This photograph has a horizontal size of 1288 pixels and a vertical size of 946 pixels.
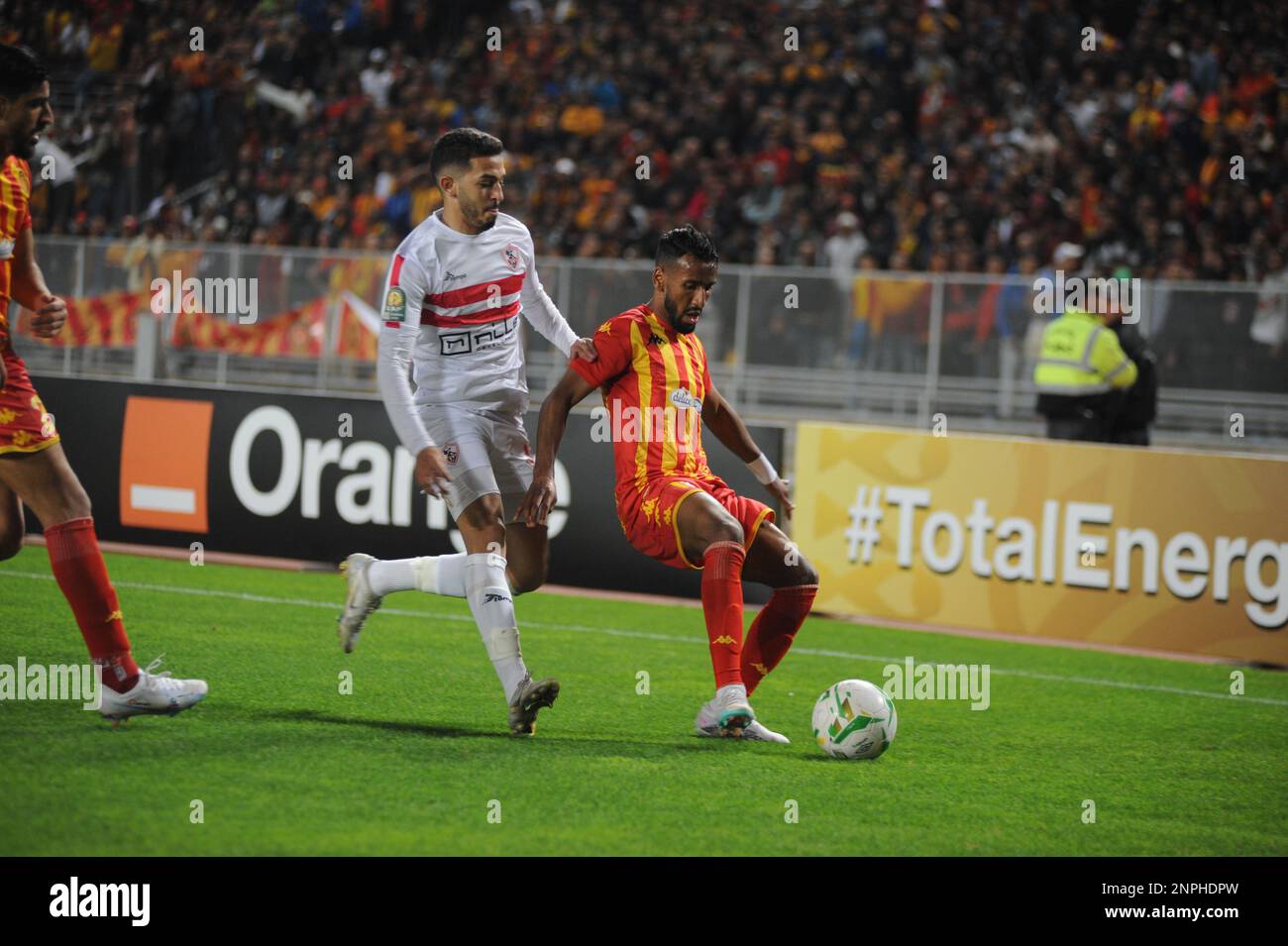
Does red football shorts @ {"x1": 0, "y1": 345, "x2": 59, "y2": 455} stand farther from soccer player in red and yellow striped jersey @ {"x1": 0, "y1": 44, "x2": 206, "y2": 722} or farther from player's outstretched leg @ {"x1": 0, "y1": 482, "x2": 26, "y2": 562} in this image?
player's outstretched leg @ {"x1": 0, "y1": 482, "x2": 26, "y2": 562}

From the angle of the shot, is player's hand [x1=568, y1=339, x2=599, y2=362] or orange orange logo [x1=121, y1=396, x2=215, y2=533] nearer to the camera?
player's hand [x1=568, y1=339, x2=599, y2=362]

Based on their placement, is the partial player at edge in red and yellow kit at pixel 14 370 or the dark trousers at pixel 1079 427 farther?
the dark trousers at pixel 1079 427

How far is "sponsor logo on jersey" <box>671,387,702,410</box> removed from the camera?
6742mm

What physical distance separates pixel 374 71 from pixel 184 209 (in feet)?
11.7

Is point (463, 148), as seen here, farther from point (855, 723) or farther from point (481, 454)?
point (855, 723)

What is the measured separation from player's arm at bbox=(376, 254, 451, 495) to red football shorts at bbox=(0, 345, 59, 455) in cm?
122

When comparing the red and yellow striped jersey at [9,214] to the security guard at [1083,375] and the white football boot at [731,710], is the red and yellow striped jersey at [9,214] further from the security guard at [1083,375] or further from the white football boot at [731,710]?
the security guard at [1083,375]

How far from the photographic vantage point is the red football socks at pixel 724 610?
20.8ft

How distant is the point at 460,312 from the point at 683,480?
1159 millimetres

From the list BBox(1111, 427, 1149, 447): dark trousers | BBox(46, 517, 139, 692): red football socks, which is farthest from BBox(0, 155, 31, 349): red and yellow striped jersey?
BBox(1111, 427, 1149, 447): dark trousers

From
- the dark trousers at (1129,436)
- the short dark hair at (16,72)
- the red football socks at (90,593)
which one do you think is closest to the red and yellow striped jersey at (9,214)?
the short dark hair at (16,72)

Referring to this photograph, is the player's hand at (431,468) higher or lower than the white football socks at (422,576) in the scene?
higher

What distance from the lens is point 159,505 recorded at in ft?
39.5

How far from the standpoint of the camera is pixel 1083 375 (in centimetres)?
1238
